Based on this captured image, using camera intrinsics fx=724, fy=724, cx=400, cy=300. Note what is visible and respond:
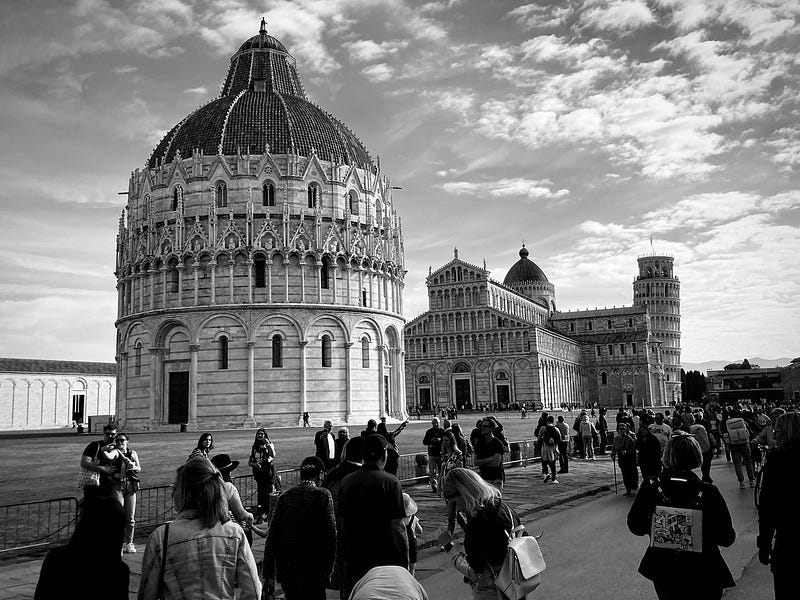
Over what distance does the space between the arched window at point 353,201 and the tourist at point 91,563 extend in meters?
47.6

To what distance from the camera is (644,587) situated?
839cm

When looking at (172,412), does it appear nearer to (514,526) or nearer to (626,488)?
(626,488)

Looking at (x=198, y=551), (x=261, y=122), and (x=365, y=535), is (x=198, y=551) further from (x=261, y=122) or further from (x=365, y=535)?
(x=261, y=122)

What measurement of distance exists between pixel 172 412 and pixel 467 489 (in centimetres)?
4425

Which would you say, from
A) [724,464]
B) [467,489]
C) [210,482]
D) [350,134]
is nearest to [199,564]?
[210,482]

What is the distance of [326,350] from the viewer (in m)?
47.7

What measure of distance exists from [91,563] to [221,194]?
4627 centimetres

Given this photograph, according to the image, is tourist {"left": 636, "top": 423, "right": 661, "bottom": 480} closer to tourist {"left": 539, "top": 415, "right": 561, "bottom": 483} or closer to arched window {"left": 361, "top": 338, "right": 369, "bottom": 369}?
tourist {"left": 539, "top": 415, "right": 561, "bottom": 483}

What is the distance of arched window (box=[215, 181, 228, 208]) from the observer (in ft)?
157

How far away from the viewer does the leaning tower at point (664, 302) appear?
470 ft

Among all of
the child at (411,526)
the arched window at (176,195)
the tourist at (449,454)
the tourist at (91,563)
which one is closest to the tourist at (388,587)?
the tourist at (91,563)

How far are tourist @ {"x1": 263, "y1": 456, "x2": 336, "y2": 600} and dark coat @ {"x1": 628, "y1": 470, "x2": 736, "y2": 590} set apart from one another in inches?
96.4

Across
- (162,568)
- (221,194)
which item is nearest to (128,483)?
(162,568)

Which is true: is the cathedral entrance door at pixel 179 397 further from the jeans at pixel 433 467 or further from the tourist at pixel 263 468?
the tourist at pixel 263 468
